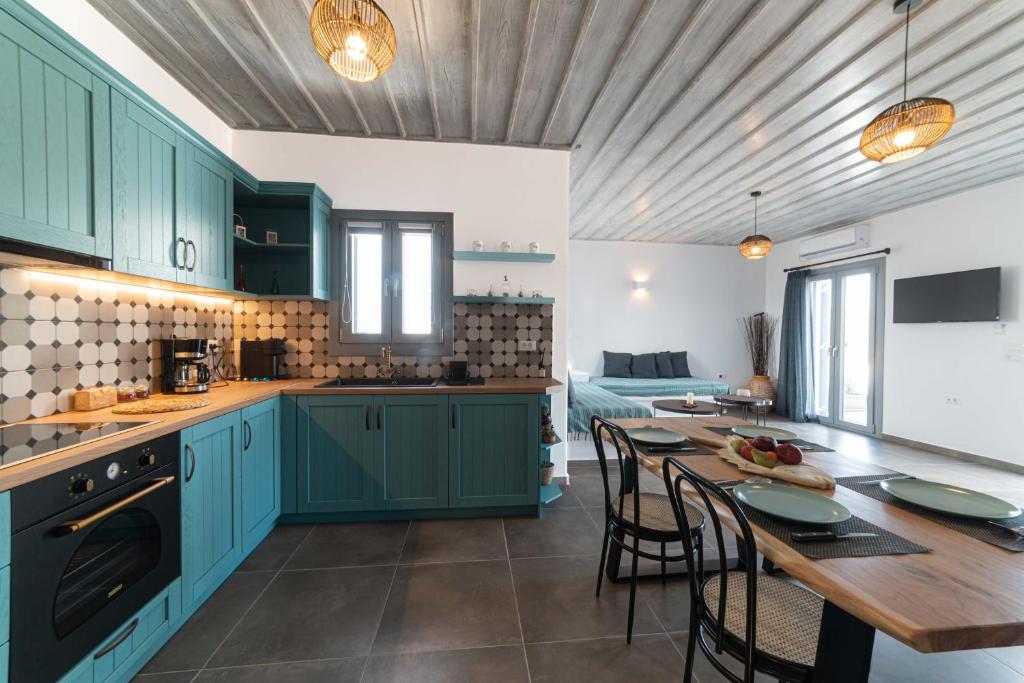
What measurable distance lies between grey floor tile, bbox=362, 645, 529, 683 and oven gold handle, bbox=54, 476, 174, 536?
1.04 meters

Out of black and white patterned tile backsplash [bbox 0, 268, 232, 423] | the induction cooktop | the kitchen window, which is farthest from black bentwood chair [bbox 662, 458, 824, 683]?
black and white patterned tile backsplash [bbox 0, 268, 232, 423]

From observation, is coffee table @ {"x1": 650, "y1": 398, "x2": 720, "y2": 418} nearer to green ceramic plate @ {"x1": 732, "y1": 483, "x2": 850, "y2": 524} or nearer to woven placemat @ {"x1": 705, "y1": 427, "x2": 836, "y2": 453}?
woven placemat @ {"x1": 705, "y1": 427, "x2": 836, "y2": 453}

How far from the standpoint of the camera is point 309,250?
2816mm

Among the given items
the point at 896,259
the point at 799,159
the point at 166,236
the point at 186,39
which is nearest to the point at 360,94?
the point at 186,39

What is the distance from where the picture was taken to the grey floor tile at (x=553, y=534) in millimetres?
2343

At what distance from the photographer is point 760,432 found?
1.88 m

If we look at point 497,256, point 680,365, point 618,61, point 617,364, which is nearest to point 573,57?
point 618,61

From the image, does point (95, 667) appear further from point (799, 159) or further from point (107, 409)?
point (799, 159)

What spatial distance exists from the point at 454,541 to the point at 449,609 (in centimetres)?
60

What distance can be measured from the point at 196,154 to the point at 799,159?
4.52 m

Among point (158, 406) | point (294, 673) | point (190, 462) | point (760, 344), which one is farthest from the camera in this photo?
point (760, 344)

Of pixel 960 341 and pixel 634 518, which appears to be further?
pixel 960 341

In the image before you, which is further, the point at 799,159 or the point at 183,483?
the point at 799,159

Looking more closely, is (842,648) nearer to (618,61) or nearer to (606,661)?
(606,661)
